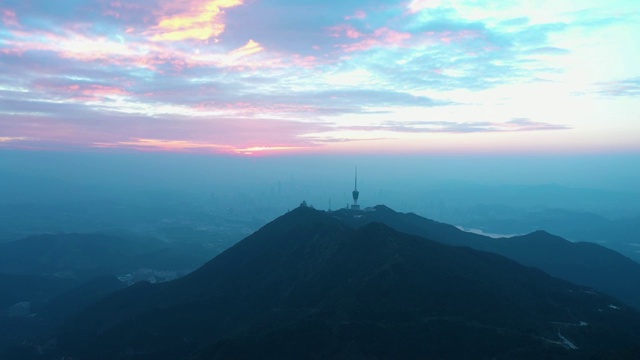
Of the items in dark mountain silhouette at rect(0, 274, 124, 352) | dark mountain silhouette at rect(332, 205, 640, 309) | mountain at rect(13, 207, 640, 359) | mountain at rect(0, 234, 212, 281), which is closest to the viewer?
mountain at rect(13, 207, 640, 359)

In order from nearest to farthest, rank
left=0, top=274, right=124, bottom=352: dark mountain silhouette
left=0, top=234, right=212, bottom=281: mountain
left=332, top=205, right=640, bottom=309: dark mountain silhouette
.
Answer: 1. left=0, top=274, right=124, bottom=352: dark mountain silhouette
2. left=332, top=205, right=640, bottom=309: dark mountain silhouette
3. left=0, top=234, right=212, bottom=281: mountain

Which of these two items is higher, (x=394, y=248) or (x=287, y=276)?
(x=394, y=248)

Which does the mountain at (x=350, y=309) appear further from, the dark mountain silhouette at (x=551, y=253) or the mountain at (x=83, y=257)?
the mountain at (x=83, y=257)

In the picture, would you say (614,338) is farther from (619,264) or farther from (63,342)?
(63,342)

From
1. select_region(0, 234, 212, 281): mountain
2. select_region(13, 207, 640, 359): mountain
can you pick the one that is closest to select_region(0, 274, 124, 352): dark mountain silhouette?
select_region(0, 234, 212, 281): mountain

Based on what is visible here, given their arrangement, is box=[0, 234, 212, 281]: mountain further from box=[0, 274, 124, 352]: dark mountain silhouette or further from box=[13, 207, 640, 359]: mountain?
box=[13, 207, 640, 359]: mountain

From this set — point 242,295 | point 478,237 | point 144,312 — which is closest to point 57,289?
point 144,312

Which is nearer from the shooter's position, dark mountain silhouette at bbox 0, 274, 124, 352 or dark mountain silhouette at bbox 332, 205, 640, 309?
dark mountain silhouette at bbox 0, 274, 124, 352
